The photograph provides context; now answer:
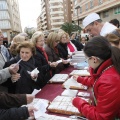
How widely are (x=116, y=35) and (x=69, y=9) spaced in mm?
57597

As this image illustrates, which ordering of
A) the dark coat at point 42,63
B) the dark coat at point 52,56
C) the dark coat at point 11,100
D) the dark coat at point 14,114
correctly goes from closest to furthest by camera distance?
the dark coat at point 14,114 < the dark coat at point 11,100 < the dark coat at point 42,63 < the dark coat at point 52,56

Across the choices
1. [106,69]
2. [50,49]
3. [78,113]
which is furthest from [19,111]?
[50,49]

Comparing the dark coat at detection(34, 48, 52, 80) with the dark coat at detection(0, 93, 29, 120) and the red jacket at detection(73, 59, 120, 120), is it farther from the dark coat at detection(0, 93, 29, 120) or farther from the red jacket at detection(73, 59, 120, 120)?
the red jacket at detection(73, 59, 120, 120)

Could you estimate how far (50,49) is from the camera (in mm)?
3654

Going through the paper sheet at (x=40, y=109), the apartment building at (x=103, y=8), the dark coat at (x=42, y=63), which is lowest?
the paper sheet at (x=40, y=109)

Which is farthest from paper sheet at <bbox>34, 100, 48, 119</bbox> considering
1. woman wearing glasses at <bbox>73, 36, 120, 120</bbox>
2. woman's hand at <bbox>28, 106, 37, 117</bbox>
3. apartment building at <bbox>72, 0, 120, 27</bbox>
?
apartment building at <bbox>72, 0, 120, 27</bbox>

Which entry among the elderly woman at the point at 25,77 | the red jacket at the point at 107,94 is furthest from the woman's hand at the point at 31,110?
the elderly woman at the point at 25,77

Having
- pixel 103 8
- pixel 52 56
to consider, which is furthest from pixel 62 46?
pixel 103 8

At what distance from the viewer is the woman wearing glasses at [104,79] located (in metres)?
1.21

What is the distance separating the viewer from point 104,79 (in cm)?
124

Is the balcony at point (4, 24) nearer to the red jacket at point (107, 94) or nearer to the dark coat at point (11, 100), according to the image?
the dark coat at point (11, 100)

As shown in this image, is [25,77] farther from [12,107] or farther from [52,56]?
[52,56]

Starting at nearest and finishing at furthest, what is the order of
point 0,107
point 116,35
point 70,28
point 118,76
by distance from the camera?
point 118,76 → point 0,107 → point 116,35 → point 70,28

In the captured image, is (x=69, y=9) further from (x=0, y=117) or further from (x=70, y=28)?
(x=0, y=117)
